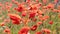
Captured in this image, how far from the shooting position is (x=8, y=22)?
7.95ft

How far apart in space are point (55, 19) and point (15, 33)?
857 millimetres

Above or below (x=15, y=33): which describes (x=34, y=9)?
above

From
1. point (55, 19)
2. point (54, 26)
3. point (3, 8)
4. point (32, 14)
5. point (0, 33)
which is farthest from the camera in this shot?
point (3, 8)

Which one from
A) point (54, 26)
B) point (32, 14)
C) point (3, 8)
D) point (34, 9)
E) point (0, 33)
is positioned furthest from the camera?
point (3, 8)

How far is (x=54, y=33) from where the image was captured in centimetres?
224

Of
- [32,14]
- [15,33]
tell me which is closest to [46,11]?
[15,33]

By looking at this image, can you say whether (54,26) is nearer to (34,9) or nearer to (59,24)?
(59,24)

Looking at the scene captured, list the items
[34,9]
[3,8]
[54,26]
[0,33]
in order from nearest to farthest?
[34,9] → [0,33] → [54,26] → [3,8]

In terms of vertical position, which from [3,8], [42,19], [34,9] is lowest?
[3,8]

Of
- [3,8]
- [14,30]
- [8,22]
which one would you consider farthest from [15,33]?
[3,8]

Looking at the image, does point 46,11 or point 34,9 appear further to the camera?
point 46,11

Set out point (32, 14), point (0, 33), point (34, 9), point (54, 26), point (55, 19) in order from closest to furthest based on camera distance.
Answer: point (32, 14) → point (34, 9) → point (0, 33) → point (54, 26) → point (55, 19)

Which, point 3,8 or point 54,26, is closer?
point 54,26

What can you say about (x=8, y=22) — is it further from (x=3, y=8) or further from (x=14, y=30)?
(x=3, y=8)
